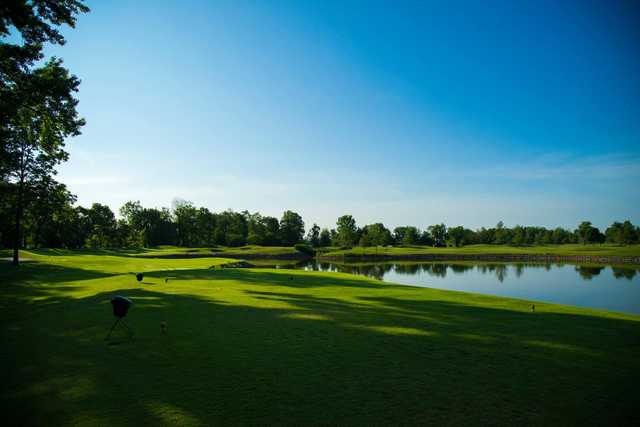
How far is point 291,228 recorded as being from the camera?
14925cm

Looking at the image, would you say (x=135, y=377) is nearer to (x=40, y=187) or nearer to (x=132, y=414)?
→ (x=132, y=414)

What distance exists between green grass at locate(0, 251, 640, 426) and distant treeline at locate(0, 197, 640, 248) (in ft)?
114

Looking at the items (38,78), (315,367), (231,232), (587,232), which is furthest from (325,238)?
(315,367)

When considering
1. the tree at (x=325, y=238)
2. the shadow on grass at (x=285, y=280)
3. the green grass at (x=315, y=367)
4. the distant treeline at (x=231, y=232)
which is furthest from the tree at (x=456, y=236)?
the green grass at (x=315, y=367)

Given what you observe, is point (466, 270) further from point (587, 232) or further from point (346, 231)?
point (587, 232)

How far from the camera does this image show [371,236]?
148000 mm

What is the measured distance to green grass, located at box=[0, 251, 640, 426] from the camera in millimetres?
5223

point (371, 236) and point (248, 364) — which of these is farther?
point (371, 236)

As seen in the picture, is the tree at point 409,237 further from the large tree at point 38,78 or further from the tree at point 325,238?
the large tree at point 38,78

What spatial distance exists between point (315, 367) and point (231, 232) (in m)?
143

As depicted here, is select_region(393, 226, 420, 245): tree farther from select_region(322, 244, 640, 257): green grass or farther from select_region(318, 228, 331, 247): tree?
select_region(322, 244, 640, 257): green grass

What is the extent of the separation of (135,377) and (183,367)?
894 mm

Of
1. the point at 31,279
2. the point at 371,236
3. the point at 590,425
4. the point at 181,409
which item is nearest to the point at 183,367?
the point at 181,409

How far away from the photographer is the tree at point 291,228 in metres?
146
